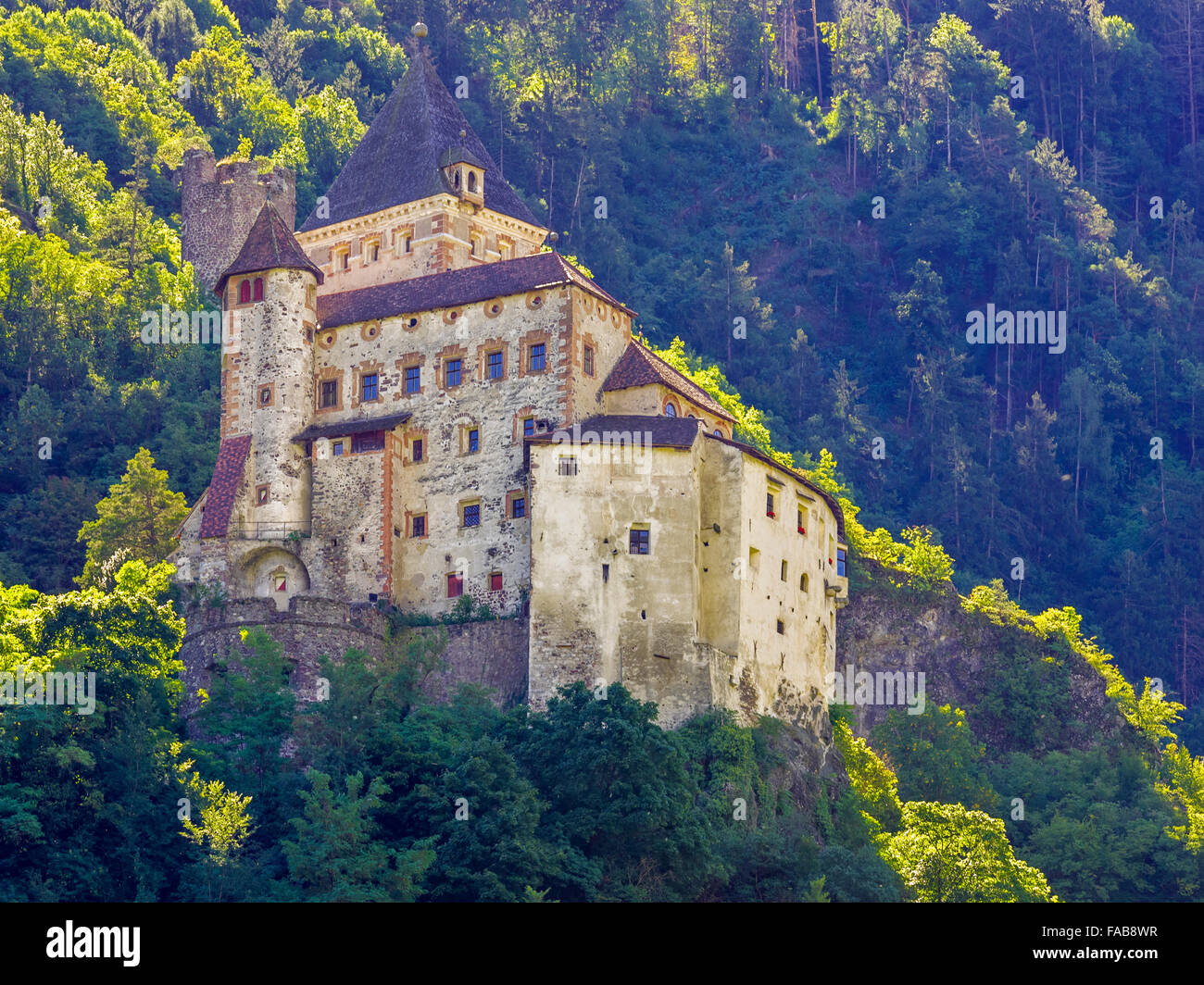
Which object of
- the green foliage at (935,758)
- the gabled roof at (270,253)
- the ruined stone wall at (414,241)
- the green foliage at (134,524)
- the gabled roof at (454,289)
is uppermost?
the ruined stone wall at (414,241)

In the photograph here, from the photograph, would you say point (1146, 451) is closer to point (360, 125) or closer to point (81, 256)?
point (360, 125)

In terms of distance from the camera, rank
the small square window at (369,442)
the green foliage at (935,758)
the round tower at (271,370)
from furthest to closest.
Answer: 1. the green foliage at (935,758)
2. the round tower at (271,370)
3. the small square window at (369,442)

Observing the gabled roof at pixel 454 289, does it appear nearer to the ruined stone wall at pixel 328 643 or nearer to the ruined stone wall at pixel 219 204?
the ruined stone wall at pixel 328 643

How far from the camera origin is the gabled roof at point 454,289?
254 feet

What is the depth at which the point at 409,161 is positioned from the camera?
8962 cm

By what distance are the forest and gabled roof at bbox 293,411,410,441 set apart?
23.2ft

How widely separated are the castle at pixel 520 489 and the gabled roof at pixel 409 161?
215 inches

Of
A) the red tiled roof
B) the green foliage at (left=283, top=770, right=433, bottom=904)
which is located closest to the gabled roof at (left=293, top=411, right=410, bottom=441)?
the red tiled roof

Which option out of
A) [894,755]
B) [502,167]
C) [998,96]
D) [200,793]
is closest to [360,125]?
[502,167]

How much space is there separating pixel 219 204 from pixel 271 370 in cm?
3055

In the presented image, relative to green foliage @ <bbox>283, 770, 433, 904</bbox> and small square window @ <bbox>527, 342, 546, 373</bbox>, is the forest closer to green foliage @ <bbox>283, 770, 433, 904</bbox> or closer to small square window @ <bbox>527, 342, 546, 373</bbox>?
green foliage @ <bbox>283, 770, 433, 904</bbox>

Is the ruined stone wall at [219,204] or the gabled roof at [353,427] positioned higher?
the ruined stone wall at [219,204]

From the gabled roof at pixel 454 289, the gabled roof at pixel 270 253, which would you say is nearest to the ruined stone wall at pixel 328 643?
the gabled roof at pixel 454 289

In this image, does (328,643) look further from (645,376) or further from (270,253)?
(270,253)
